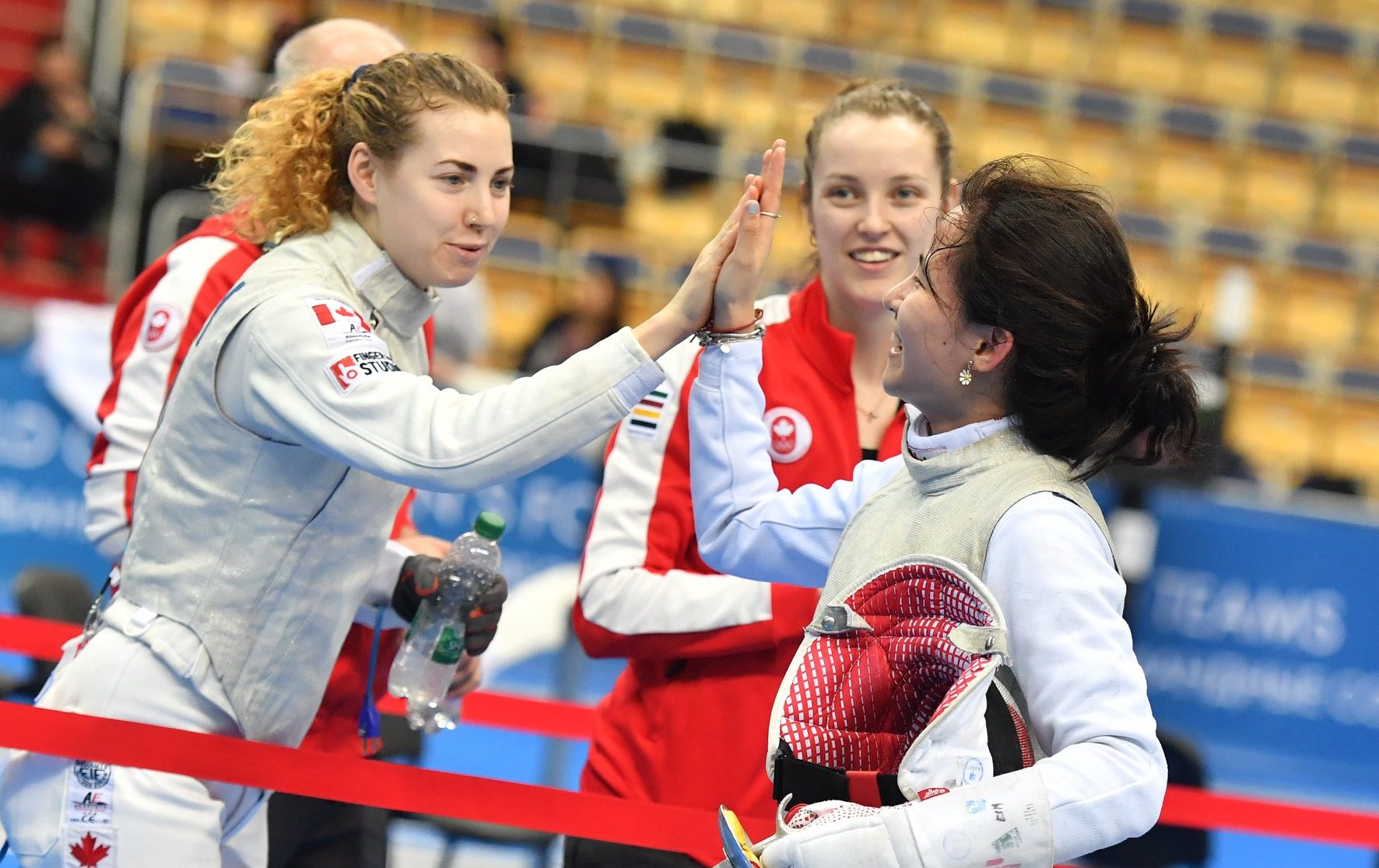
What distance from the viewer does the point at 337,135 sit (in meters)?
2.46

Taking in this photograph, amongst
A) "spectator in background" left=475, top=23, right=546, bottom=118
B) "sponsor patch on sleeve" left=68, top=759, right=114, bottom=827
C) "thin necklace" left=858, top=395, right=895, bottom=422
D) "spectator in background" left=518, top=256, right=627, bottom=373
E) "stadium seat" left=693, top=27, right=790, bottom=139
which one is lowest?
"sponsor patch on sleeve" left=68, top=759, right=114, bottom=827

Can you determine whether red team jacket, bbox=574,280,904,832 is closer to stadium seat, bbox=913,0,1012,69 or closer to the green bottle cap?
the green bottle cap

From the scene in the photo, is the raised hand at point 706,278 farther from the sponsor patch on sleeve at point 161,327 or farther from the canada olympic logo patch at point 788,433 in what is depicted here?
the sponsor patch on sleeve at point 161,327

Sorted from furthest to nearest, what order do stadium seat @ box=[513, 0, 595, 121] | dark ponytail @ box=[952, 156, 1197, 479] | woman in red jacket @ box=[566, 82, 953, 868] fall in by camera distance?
1. stadium seat @ box=[513, 0, 595, 121]
2. woman in red jacket @ box=[566, 82, 953, 868]
3. dark ponytail @ box=[952, 156, 1197, 479]

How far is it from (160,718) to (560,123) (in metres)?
6.84

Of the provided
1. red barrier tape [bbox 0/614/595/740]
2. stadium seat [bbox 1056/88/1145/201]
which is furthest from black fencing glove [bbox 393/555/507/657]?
stadium seat [bbox 1056/88/1145/201]

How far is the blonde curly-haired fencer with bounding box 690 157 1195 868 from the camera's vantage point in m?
1.70

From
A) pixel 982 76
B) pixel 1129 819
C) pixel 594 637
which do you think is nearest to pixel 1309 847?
pixel 594 637

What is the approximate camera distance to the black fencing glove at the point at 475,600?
2.55 m

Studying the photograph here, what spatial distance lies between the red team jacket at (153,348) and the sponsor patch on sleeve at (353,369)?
2.85ft

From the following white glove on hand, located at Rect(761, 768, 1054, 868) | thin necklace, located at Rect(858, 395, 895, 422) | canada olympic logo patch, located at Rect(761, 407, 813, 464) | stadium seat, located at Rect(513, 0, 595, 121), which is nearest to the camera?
white glove on hand, located at Rect(761, 768, 1054, 868)

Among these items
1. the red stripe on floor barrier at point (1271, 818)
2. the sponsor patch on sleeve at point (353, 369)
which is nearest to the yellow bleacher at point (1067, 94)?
the red stripe on floor barrier at point (1271, 818)

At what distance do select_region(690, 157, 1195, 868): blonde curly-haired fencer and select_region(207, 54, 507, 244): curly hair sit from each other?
762mm

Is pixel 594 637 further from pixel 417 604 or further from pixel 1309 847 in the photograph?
pixel 1309 847
